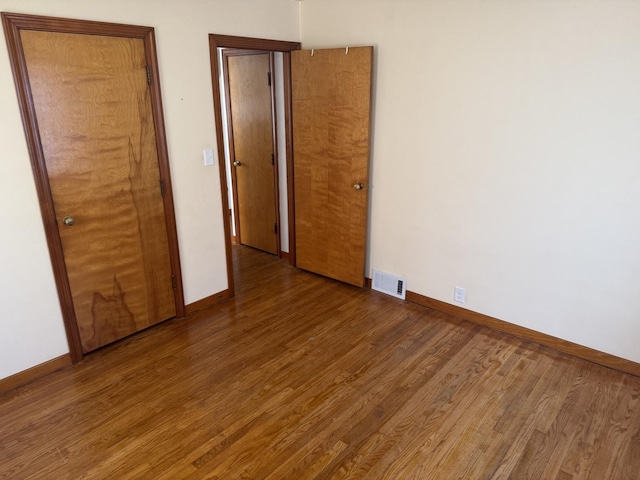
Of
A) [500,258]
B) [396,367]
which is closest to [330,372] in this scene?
[396,367]

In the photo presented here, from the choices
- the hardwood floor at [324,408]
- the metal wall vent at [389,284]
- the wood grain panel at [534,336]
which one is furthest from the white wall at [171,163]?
the wood grain panel at [534,336]

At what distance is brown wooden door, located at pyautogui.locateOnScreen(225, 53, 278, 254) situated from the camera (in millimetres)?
4094

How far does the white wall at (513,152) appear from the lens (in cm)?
242

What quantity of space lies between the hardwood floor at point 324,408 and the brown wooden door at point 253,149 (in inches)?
60.5

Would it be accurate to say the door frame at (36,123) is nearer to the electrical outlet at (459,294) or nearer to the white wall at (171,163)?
the white wall at (171,163)

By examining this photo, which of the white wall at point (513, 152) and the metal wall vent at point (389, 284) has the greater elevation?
the white wall at point (513, 152)

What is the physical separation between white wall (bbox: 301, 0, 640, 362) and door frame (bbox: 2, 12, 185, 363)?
59.9 inches

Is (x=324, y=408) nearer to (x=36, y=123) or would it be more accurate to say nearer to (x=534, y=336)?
(x=534, y=336)

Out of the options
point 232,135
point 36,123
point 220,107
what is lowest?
point 232,135

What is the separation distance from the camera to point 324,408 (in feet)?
7.76

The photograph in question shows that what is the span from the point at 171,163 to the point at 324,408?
6.28ft

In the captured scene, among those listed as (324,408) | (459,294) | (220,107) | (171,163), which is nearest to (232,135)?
(220,107)

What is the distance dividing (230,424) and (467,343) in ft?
5.44

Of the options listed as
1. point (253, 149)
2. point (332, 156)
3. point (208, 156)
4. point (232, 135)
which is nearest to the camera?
point (208, 156)
